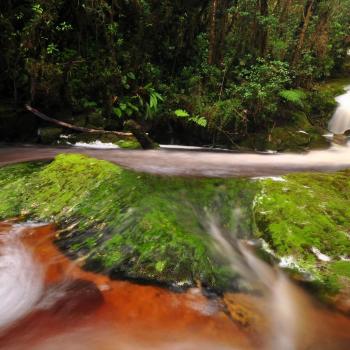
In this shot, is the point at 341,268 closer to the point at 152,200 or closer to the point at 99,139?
the point at 152,200

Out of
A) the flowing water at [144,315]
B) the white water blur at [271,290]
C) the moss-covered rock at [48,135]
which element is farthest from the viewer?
the moss-covered rock at [48,135]

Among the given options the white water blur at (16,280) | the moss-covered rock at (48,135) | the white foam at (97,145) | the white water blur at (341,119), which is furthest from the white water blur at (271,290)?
the white water blur at (341,119)

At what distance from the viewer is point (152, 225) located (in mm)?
3334

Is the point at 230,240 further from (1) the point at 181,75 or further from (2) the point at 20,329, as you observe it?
(1) the point at 181,75

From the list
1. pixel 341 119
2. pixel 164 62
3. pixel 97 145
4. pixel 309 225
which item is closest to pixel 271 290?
pixel 309 225

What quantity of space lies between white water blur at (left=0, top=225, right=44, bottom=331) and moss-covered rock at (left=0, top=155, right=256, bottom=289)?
1.19ft

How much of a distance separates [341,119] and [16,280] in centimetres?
1134

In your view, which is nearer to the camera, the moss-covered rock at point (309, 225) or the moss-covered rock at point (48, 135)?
the moss-covered rock at point (309, 225)

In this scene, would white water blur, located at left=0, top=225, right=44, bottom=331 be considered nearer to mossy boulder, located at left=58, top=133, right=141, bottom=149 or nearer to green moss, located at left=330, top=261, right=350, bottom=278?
green moss, located at left=330, top=261, right=350, bottom=278

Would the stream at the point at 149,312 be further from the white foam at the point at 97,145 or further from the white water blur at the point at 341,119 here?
the white water blur at the point at 341,119

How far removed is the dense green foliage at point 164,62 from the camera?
8930 millimetres

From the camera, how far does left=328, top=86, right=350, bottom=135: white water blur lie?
11430 millimetres

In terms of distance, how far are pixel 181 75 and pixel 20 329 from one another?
974cm

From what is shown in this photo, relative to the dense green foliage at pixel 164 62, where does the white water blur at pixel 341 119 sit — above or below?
below
